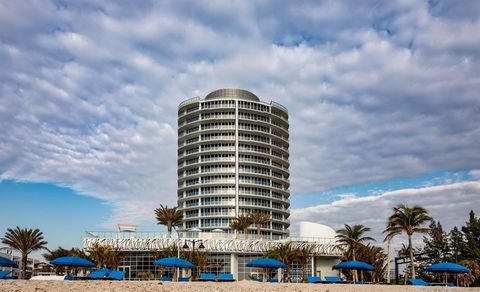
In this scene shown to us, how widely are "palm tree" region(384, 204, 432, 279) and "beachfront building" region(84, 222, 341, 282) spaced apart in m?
16.0

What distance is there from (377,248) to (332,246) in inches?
283

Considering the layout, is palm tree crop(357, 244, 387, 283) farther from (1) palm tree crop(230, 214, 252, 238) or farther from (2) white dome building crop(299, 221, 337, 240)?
(1) palm tree crop(230, 214, 252, 238)

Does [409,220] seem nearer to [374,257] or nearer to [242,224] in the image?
[374,257]

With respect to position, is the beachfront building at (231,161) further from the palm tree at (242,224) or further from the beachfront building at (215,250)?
the beachfront building at (215,250)

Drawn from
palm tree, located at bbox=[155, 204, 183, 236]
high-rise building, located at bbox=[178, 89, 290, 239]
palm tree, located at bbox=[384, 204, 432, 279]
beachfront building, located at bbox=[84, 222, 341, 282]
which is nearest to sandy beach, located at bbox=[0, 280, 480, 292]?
palm tree, located at bbox=[384, 204, 432, 279]

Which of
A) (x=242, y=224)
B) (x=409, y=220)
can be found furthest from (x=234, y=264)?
(x=409, y=220)

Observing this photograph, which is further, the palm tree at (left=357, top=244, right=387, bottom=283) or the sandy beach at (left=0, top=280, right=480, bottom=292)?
the palm tree at (left=357, top=244, right=387, bottom=283)

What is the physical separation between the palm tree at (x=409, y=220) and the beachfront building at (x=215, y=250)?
52.7 feet

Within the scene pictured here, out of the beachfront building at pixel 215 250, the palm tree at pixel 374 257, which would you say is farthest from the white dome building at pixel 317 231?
the palm tree at pixel 374 257

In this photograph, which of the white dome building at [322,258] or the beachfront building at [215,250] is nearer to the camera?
the beachfront building at [215,250]

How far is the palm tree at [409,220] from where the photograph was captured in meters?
53.7

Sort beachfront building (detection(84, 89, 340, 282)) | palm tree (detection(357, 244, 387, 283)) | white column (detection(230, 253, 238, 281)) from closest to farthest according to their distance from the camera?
palm tree (detection(357, 244, 387, 283))
white column (detection(230, 253, 238, 281))
beachfront building (detection(84, 89, 340, 282))

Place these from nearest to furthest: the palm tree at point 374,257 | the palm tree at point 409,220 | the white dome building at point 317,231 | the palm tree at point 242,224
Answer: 1. the palm tree at point 409,220
2. the palm tree at point 374,257
3. the white dome building at point 317,231
4. the palm tree at point 242,224

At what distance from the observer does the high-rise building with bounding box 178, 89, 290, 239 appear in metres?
101
